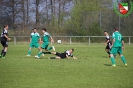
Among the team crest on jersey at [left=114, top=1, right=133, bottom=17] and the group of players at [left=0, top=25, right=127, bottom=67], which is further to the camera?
the team crest on jersey at [left=114, top=1, right=133, bottom=17]

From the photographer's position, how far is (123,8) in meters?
55.3

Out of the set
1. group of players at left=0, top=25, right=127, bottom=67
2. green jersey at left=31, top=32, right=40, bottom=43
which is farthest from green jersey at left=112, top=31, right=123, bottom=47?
green jersey at left=31, top=32, right=40, bottom=43

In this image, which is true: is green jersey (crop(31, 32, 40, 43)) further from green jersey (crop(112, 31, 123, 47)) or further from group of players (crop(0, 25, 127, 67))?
green jersey (crop(112, 31, 123, 47))

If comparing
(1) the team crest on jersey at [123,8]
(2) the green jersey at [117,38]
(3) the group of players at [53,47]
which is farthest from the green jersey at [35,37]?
(1) the team crest on jersey at [123,8]

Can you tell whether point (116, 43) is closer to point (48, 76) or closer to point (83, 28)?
point (48, 76)

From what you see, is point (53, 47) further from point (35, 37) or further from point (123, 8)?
point (123, 8)

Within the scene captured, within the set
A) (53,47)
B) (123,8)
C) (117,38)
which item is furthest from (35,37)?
(123,8)

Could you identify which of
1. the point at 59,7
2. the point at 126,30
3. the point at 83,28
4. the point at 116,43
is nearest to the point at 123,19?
the point at 126,30

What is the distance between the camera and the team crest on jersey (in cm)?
5209

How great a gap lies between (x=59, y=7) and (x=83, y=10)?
770 centimetres

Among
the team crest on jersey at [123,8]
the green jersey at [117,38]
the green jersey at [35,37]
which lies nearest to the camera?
the green jersey at [117,38]

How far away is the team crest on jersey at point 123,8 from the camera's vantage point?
5209 cm

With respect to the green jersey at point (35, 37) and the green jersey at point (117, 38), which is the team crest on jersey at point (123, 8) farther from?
the green jersey at point (117, 38)

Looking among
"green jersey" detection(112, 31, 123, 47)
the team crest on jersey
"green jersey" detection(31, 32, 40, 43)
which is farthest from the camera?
the team crest on jersey
